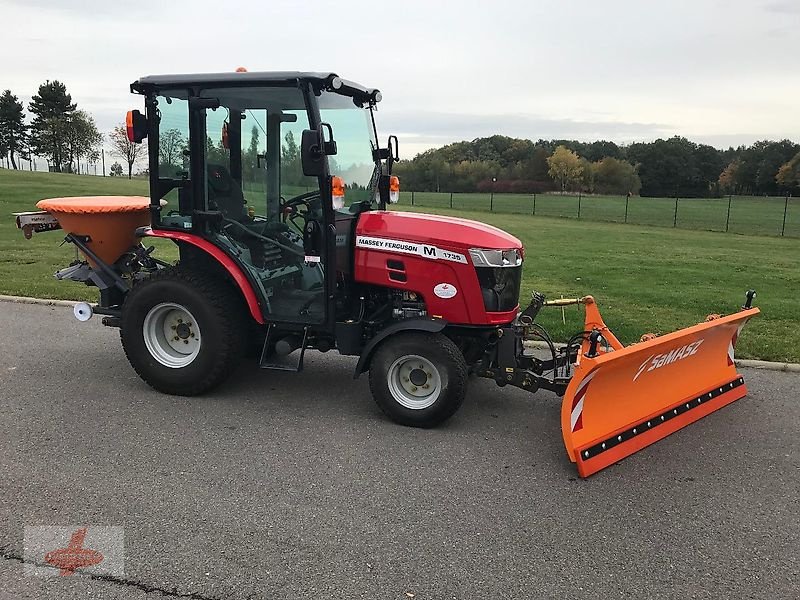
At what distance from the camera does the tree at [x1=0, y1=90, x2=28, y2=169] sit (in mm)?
77062

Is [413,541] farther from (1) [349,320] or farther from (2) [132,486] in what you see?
(1) [349,320]

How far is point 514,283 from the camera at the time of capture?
5.23m

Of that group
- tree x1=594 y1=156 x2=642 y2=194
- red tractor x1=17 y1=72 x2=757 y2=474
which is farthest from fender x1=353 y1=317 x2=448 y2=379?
tree x1=594 y1=156 x2=642 y2=194

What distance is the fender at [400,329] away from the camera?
16.0ft

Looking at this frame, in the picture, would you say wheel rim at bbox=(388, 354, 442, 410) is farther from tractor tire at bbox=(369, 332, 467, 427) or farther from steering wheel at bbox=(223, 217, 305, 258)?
steering wheel at bbox=(223, 217, 305, 258)

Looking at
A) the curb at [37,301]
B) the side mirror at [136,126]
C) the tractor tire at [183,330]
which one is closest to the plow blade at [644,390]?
the tractor tire at [183,330]

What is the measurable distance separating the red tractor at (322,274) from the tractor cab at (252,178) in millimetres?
12

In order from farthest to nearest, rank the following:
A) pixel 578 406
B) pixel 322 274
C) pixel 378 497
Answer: pixel 322 274
pixel 578 406
pixel 378 497

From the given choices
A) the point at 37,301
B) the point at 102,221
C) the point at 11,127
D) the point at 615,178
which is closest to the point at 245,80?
the point at 102,221

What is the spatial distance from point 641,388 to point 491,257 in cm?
144

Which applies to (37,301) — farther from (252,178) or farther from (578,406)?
(578,406)

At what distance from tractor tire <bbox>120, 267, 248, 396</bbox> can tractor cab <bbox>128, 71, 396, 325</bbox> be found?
294mm

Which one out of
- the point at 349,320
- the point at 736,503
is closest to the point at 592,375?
the point at 736,503

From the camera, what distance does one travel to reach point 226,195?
5.49 meters
